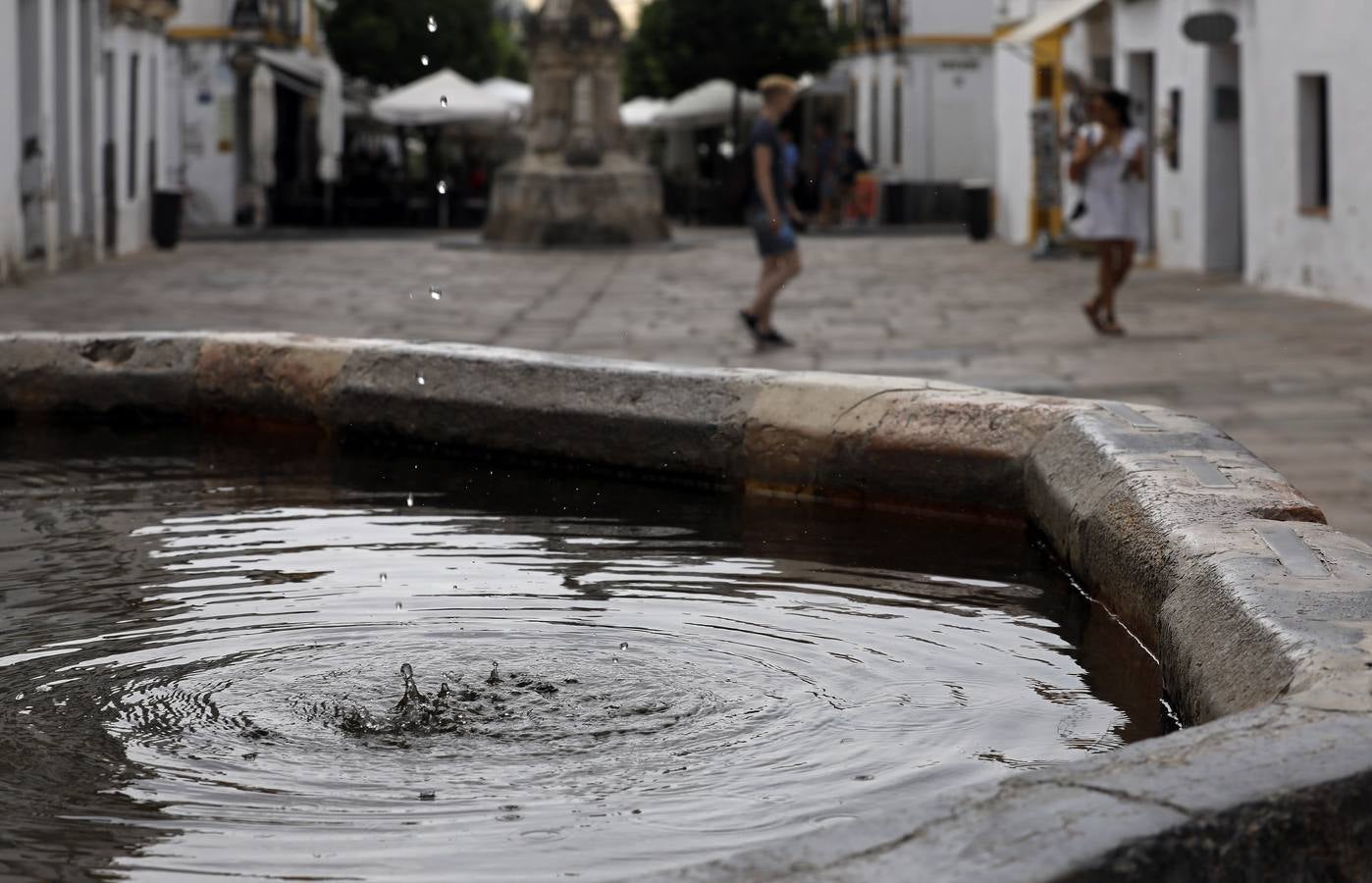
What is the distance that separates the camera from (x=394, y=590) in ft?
18.1

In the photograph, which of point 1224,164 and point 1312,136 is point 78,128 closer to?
point 1224,164

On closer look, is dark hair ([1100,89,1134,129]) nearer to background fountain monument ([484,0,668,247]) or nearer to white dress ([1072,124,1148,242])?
white dress ([1072,124,1148,242])

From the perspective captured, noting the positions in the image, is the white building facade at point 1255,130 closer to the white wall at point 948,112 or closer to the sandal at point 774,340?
the sandal at point 774,340

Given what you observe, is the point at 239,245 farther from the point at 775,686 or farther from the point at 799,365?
the point at 775,686

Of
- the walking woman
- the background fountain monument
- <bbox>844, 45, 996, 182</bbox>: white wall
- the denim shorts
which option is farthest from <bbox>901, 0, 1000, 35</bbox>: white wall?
the denim shorts

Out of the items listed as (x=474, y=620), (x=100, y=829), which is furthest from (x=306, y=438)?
(x=100, y=829)

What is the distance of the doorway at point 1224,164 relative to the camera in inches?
783

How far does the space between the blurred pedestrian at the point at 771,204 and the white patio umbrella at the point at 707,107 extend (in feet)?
83.0

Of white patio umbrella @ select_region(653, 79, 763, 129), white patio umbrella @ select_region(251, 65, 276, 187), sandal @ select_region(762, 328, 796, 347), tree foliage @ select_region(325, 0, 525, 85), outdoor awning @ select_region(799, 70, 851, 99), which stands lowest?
sandal @ select_region(762, 328, 796, 347)

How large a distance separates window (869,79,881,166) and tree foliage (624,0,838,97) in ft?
6.00

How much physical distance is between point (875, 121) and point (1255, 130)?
25259 mm

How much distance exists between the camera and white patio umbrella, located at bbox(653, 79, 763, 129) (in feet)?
126

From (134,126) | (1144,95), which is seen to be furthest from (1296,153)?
(134,126)

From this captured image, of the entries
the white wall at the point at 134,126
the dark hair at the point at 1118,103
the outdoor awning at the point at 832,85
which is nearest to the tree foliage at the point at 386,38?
the outdoor awning at the point at 832,85
